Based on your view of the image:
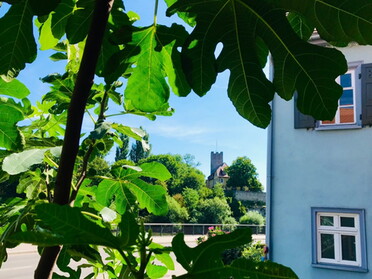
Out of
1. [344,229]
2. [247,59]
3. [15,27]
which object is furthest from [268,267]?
[344,229]

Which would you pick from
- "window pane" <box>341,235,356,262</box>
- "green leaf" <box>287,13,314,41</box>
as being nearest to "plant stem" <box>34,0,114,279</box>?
"green leaf" <box>287,13,314,41</box>

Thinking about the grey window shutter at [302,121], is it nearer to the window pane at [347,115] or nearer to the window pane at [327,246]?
the window pane at [347,115]

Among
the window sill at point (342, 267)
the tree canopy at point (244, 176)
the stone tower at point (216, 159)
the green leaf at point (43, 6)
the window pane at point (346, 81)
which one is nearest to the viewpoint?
the green leaf at point (43, 6)

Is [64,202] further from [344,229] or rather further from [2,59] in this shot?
[344,229]

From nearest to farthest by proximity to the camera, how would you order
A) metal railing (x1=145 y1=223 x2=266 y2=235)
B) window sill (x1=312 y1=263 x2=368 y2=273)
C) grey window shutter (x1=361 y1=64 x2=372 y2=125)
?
window sill (x1=312 y1=263 x2=368 y2=273)
grey window shutter (x1=361 y1=64 x2=372 y2=125)
metal railing (x1=145 y1=223 x2=266 y2=235)

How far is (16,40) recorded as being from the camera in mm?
489

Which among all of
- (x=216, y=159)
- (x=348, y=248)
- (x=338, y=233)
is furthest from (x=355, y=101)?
(x=216, y=159)

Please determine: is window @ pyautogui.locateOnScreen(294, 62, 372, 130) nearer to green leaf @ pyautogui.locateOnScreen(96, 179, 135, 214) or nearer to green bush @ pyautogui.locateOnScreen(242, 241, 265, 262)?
green bush @ pyautogui.locateOnScreen(242, 241, 265, 262)

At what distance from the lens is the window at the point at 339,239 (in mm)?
5172

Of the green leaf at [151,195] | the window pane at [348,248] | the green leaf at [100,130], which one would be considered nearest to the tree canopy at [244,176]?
the window pane at [348,248]

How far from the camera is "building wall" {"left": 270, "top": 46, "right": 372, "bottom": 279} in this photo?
5.48 meters

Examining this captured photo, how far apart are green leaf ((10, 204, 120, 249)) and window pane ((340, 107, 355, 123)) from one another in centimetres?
590

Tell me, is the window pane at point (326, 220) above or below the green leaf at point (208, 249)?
above

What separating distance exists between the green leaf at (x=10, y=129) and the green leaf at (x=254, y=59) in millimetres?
309
